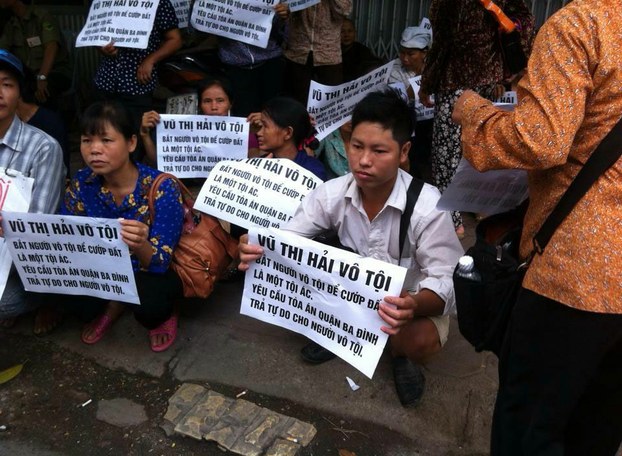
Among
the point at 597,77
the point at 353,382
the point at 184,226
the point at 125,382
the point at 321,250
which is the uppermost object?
the point at 597,77

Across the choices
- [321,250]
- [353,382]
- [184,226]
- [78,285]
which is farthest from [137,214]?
[353,382]

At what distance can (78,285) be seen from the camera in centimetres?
277

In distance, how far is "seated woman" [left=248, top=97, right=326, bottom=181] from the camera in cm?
328

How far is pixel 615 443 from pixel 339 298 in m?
1.01

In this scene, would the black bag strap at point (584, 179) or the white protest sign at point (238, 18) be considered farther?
the white protest sign at point (238, 18)

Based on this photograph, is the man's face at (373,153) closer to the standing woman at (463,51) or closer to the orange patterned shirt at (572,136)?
the orange patterned shirt at (572,136)

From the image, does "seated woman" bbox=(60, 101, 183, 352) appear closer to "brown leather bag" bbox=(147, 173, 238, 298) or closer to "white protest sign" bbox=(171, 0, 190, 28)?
"brown leather bag" bbox=(147, 173, 238, 298)

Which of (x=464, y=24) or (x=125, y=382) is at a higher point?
(x=464, y=24)

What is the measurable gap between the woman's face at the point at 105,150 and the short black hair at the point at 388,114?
1188 millimetres

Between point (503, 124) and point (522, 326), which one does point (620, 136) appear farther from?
point (522, 326)

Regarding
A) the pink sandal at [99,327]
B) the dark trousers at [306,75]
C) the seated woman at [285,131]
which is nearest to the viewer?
the pink sandal at [99,327]

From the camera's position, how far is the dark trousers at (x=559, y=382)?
1.48 metres

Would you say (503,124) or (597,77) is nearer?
(597,77)

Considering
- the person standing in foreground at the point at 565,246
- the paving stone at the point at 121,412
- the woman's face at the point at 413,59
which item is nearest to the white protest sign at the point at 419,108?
the woman's face at the point at 413,59
